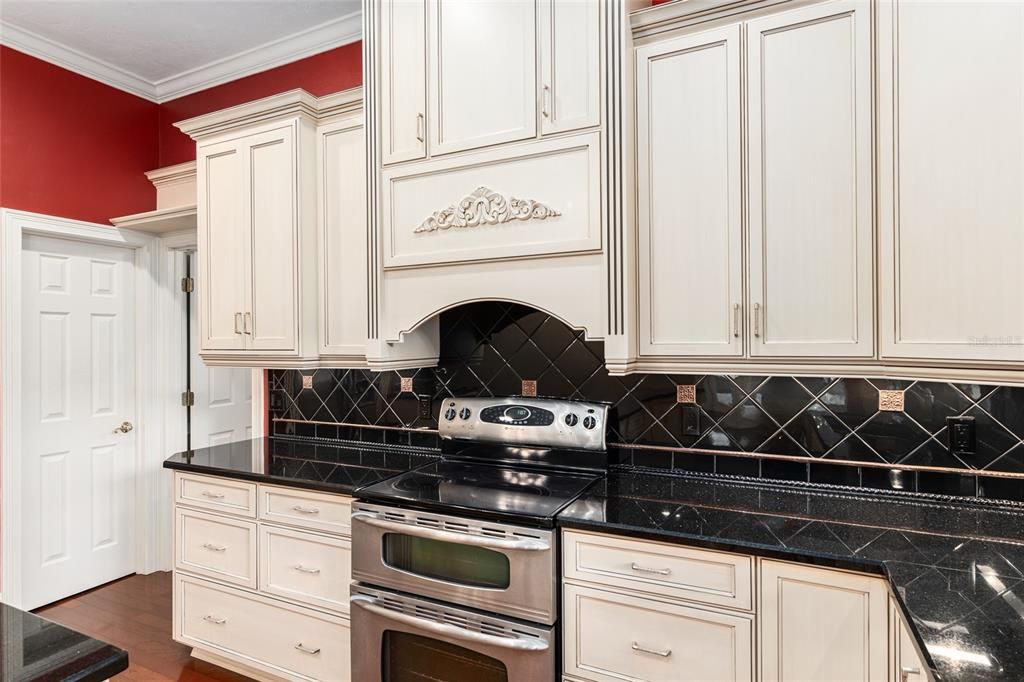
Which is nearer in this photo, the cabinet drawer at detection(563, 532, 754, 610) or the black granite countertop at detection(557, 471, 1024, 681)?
the black granite countertop at detection(557, 471, 1024, 681)

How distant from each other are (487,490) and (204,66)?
121 inches

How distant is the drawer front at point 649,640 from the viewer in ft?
5.36

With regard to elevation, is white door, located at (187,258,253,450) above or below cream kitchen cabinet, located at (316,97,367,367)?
below

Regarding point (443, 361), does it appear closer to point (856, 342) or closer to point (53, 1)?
point (856, 342)

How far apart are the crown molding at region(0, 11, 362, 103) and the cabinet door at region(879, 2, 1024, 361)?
8.07 ft

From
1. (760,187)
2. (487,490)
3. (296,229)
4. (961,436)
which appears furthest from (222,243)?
(961,436)

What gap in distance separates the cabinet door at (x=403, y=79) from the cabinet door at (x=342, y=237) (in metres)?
0.29

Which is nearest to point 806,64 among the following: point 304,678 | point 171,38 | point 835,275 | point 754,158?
point 754,158

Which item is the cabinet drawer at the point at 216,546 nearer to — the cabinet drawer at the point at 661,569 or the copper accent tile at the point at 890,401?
the cabinet drawer at the point at 661,569

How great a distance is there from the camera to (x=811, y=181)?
182cm

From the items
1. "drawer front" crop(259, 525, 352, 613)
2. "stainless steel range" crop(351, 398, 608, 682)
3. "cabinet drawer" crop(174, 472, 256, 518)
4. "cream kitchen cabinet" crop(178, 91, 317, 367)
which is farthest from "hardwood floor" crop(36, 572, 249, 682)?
"cream kitchen cabinet" crop(178, 91, 317, 367)

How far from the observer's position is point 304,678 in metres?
2.36

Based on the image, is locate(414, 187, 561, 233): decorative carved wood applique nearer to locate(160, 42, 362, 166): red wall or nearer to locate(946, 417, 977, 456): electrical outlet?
locate(160, 42, 362, 166): red wall

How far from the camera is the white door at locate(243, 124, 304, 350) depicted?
8.77 feet
